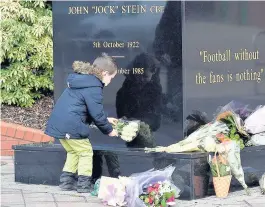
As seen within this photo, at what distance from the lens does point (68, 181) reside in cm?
798

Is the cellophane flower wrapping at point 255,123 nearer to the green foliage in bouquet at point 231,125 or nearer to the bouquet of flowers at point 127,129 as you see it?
the green foliage in bouquet at point 231,125

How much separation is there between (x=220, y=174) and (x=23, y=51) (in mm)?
4038

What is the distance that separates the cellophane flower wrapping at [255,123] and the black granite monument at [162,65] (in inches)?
8.0

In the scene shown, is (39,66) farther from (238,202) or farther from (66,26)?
(238,202)

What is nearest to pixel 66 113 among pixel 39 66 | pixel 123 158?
pixel 123 158

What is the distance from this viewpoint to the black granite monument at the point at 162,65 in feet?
25.7

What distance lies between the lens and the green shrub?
418 inches

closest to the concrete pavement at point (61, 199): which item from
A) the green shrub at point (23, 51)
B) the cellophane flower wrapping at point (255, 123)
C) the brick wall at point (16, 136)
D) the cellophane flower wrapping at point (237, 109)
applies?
the cellophane flower wrapping at point (255, 123)

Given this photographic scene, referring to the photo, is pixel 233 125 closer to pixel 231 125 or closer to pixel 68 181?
pixel 231 125

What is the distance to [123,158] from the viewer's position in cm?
790

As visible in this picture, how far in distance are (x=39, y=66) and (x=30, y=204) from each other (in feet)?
12.0

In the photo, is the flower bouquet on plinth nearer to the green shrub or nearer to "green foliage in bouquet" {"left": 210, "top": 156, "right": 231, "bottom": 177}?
"green foliage in bouquet" {"left": 210, "top": 156, "right": 231, "bottom": 177}

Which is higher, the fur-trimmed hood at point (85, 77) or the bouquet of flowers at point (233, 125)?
the fur-trimmed hood at point (85, 77)

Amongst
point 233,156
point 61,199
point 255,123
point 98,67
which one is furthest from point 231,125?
point 61,199
